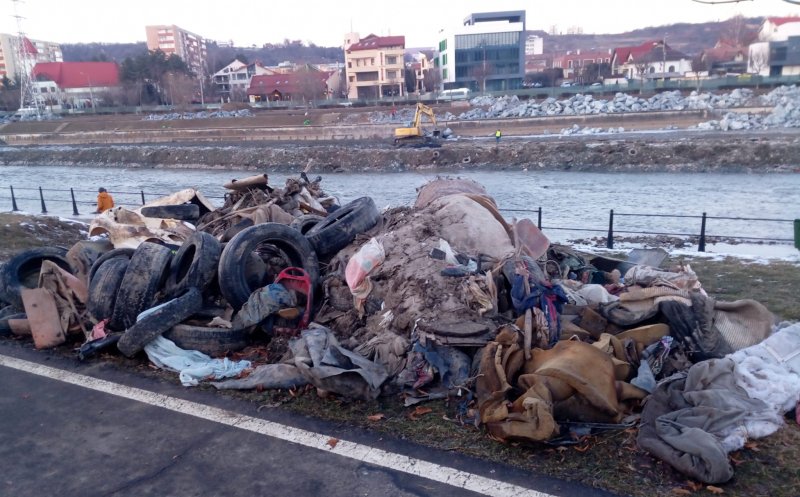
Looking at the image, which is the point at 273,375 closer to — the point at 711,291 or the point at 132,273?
the point at 132,273

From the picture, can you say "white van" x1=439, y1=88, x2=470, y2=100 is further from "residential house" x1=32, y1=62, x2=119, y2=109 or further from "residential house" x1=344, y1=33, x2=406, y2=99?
"residential house" x1=32, y1=62, x2=119, y2=109

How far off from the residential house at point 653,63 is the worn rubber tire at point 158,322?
103720mm

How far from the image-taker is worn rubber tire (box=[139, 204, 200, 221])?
13.2m

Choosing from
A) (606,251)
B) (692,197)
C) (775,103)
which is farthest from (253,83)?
(606,251)

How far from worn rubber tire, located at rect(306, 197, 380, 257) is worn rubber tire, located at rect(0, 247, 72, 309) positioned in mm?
3923

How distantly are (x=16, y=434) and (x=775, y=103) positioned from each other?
59373 millimetres

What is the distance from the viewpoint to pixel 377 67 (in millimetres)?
93500

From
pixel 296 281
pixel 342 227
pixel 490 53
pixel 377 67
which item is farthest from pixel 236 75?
pixel 296 281

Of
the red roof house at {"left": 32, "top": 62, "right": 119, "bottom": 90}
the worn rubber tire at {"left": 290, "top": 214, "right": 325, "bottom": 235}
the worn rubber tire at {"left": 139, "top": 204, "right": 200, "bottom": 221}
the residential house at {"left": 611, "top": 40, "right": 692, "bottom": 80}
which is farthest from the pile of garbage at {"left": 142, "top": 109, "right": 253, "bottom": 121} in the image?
the worn rubber tire at {"left": 290, "top": 214, "right": 325, "bottom": 235}

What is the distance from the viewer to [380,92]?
93.4 m

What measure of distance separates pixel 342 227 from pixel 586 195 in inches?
766

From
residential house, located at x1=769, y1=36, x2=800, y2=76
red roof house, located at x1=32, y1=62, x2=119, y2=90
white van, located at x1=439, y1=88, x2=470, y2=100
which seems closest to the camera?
white van, located at x1=439, y1=88, x2=470, y2=100

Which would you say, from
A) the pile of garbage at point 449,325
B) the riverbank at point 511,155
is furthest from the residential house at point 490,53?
the pile of garbage at point 449,325

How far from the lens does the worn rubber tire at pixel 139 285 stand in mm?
7480
